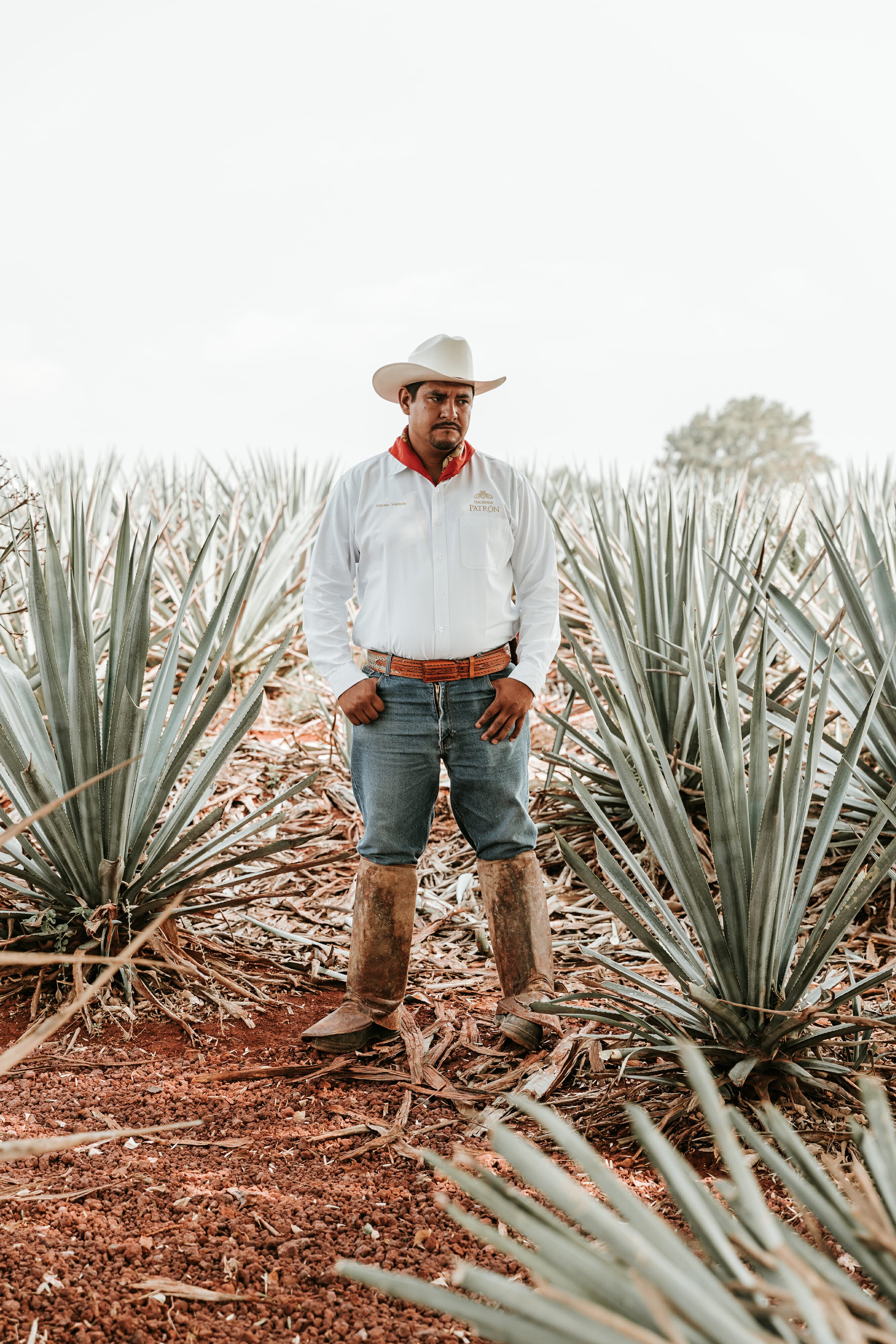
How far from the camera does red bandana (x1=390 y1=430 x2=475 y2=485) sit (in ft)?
9.10

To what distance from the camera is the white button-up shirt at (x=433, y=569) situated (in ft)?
8.86

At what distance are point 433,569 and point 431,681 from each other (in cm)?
29

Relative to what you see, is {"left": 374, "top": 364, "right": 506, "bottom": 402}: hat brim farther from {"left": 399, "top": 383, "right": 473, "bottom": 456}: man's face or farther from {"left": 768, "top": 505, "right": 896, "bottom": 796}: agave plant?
{"left": 768, "top": 505, "right": 896, "bottom": 796}: agave plant

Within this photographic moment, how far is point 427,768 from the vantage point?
9.00 feet

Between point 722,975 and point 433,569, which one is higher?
point 433,569

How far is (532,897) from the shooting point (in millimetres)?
2809

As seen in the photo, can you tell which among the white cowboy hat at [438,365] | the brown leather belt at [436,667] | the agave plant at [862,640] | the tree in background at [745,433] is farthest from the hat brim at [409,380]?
the tree in background at [745,433]

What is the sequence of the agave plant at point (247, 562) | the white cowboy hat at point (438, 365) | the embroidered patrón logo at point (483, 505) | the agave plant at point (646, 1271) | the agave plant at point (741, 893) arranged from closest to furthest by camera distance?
1. the agave plant at point (646, 1271)
2. the agave plant at point (741, 893)
3. the white cowboy hat at point (438, 365)
4. the embroidered patrón logo at point (483, 505)
5. the agave plant at point (247, 562)

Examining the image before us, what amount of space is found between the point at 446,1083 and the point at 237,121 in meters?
55.2

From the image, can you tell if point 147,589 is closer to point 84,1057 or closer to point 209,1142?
point 84,1057

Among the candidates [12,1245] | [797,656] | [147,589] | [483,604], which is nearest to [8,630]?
[147,589]

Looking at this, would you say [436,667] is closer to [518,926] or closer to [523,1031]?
[518,926]

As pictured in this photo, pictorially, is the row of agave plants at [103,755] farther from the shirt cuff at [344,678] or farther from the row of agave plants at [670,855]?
the shirt cuff at [344,678]

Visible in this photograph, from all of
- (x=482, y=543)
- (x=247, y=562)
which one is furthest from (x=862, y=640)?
(x=247, y=562)
